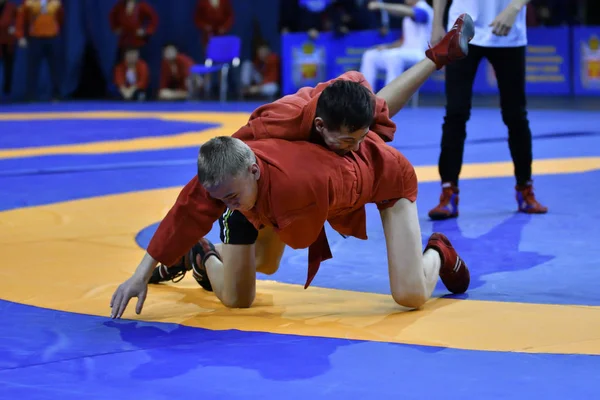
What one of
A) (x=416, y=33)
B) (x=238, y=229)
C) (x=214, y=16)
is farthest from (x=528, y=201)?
(x=214, y=16)

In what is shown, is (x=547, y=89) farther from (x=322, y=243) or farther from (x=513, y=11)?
(x=322, y=243)

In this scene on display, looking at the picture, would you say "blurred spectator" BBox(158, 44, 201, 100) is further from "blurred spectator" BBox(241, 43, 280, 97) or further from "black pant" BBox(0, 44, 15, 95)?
"black pant" BBox(0, 44, 15, 95)

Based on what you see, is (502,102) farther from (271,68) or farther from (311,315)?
(271,68)

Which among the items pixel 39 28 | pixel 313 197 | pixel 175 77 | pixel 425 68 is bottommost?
pixel 175 77

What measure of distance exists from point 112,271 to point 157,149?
4.31 m

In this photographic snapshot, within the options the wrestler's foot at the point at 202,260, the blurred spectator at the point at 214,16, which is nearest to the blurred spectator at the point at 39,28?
the blurred spectator at the point at 214,16

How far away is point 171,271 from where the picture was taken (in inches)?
138

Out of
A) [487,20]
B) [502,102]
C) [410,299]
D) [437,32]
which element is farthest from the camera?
[502,102]

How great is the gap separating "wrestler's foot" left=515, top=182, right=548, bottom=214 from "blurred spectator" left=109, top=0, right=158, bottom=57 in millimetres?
10753

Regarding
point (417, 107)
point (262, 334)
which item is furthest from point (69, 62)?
point (262, 334)

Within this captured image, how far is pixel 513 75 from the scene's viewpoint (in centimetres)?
470

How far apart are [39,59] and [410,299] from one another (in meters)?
13.3

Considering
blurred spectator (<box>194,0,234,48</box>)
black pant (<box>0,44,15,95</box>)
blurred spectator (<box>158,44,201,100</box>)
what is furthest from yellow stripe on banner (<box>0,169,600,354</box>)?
black pant (<box>0,44,15,95</box>)

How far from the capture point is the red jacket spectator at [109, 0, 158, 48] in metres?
14.7
